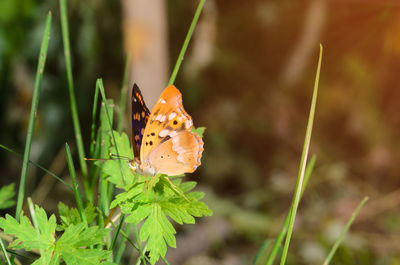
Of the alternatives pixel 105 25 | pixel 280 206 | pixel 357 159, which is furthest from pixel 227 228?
pixel 105 25

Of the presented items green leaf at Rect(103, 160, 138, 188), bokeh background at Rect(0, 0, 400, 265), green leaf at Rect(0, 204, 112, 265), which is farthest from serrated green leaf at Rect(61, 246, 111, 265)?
bokeh background at Rect(0, 0, 400, 265)

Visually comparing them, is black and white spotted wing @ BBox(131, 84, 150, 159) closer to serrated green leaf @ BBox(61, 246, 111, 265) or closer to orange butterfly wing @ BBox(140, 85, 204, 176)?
orange butterfly wing @ BBox(140, 85, 204, 176)

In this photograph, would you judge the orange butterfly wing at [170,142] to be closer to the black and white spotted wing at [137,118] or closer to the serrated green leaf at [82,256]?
the black and white spotted wing at [137,118]

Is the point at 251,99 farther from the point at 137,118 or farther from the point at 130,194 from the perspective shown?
the point at 130,194

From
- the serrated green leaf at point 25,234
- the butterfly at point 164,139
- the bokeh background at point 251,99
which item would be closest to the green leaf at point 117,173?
the butterfly at point 164,139

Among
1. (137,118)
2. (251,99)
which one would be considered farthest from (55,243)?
(251,99)

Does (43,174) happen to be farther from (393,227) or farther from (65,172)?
(393,227)

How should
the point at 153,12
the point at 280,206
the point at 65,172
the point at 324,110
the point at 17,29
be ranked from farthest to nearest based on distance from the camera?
the point at 324,110 < the point at 65,172 < the point at 280,206 < the point at 17,29 < the point at 153,12
